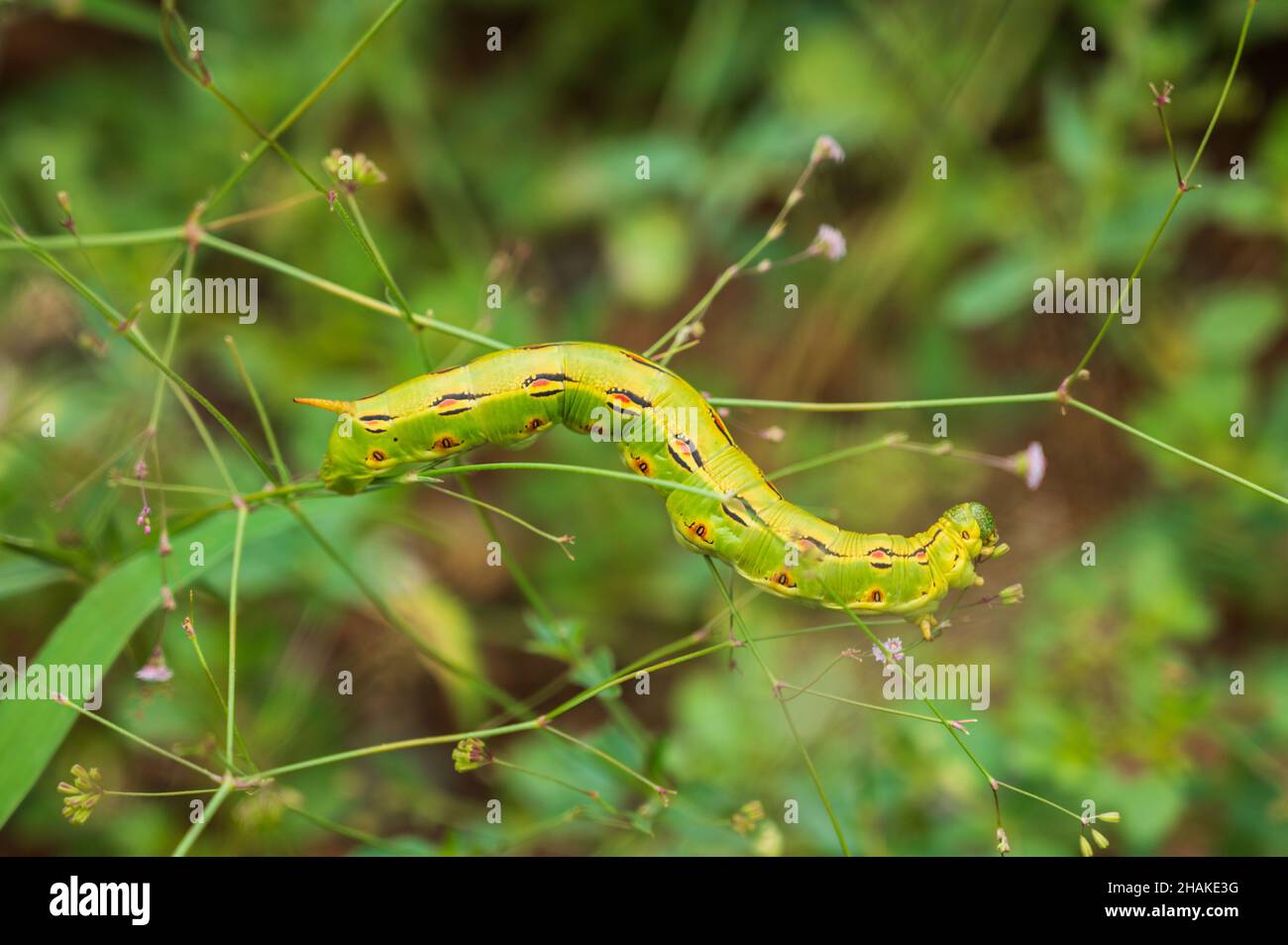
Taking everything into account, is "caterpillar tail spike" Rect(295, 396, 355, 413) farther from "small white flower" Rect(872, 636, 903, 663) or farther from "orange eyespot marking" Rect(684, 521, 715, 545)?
"small white flower" Rect(872, 636, 903, 663)

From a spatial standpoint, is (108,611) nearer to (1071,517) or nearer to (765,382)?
(765,382)

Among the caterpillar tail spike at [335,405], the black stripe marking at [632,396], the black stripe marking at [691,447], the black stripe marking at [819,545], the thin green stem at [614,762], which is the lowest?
the thin green stem at [614,762]

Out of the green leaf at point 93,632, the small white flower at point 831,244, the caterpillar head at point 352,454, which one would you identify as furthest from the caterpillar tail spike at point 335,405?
the small white flower at point 831,244

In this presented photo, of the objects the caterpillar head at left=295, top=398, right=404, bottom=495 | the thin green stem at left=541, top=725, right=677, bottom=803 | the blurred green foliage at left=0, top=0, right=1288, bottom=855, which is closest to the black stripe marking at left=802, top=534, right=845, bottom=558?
the thin green stem at left=541, top=725, right=677, bottom=803

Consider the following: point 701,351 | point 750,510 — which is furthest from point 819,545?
point 701,351

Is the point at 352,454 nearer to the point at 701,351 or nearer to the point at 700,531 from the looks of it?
the point at 700,531

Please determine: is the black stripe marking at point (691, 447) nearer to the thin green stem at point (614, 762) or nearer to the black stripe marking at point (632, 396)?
the black stripe marking at point (632, 396)

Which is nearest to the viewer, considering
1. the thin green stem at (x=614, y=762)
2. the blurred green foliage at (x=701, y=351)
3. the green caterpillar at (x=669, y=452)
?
the thin green stem at (x=614, y=762)
